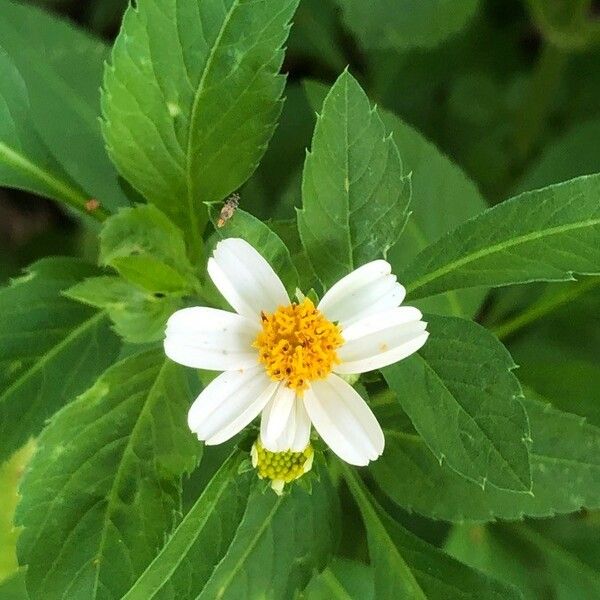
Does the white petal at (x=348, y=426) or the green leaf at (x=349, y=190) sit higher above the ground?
the green leaf at (x=349, y=190)

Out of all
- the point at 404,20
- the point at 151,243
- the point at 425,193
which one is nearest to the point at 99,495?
the point at 151,243

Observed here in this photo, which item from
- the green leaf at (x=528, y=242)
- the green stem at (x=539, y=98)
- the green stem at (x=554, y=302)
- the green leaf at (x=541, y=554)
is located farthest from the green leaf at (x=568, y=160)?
the green leaf at (x=528, y=242)

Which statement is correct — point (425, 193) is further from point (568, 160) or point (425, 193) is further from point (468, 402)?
point (468, 402)

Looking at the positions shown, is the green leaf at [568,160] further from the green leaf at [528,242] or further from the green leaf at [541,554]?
the green leaf at [528,242]

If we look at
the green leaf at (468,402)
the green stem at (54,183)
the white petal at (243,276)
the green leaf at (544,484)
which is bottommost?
the green leaf at (544,484)

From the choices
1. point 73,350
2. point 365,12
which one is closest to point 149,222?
point 73,350

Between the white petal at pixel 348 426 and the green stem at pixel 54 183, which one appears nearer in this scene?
the white petal at pixel 348 426

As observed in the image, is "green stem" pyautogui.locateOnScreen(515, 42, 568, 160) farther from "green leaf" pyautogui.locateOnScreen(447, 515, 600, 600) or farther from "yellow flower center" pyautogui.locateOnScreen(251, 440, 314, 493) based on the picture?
"yellow flower center" pyautogui.locateOnScreen(251, 440, 314, 493)
